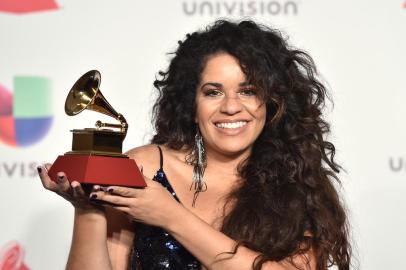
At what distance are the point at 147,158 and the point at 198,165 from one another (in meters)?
0.15

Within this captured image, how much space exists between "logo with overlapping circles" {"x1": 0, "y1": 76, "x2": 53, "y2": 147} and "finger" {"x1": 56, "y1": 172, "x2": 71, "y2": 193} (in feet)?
2.93

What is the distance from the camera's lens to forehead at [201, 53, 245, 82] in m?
1.90

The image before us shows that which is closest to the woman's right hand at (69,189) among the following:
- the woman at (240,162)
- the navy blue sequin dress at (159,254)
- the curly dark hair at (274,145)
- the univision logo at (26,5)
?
the woman at (240,162)

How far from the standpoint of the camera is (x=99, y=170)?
1529mm

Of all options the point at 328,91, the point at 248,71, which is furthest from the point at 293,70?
the point at 328,91

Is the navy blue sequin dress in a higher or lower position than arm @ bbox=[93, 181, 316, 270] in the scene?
lower

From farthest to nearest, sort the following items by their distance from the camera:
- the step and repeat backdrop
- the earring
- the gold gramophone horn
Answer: the step and repeat backdrop
the earring
the gold gramophone horn

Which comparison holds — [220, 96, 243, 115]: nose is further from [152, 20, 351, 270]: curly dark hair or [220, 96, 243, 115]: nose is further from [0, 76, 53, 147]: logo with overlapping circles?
[0, 76, 53, 147]: logo with overlapping circles

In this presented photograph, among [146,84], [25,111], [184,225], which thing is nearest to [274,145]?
[184,225]

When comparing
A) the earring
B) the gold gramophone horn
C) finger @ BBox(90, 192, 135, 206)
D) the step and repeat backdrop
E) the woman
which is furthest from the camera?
the step and repeat backdrop

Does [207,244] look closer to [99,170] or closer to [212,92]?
[99,170]

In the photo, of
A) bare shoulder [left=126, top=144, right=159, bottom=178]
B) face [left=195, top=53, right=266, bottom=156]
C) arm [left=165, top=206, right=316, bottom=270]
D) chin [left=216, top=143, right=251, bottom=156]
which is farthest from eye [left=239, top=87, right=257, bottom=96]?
arm [left=165, top=206, right=316, bottom=270]

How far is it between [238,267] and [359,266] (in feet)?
2.48

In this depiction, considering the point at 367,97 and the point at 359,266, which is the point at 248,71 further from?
the point at 359,266
